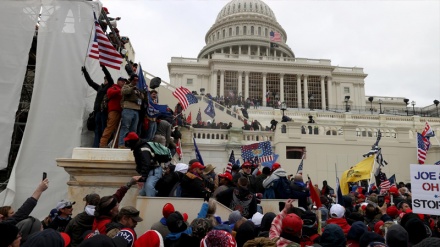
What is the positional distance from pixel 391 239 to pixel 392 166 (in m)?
18.1

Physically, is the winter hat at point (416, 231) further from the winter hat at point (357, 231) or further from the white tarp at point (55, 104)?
the white tarp at point (55, 104)

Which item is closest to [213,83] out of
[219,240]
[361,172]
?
[361,172]

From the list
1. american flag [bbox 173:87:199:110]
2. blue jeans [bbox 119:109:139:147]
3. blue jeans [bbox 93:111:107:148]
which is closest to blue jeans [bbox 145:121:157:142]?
blue jeans [bbox 93:111:107:148]

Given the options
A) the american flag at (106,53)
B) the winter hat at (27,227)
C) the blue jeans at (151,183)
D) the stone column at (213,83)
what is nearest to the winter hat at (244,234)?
the blue jeans at (151,183)

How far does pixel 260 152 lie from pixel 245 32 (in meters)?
74.5

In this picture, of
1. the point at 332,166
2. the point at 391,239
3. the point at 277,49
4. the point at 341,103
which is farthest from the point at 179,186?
the point at 277,49

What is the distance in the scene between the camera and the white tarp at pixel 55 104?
8539 millimetres

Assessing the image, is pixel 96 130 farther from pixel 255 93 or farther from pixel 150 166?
pixel 255 93

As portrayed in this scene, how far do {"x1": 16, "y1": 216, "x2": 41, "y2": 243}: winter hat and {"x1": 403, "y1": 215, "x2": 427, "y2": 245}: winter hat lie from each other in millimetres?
4245

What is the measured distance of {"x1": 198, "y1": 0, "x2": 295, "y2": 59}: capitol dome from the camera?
8056cm

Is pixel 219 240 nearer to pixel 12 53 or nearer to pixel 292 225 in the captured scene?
pixel 292 225

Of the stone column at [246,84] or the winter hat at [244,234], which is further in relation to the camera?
the stone column at [246,84]

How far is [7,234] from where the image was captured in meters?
2.90

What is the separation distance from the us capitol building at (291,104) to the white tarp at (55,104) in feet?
22.5
